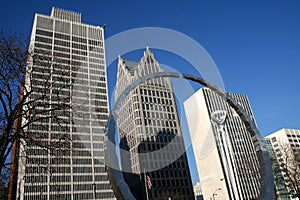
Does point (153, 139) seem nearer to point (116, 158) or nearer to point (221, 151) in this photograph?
point (221, 151)

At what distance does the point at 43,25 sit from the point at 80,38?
52.8 feet

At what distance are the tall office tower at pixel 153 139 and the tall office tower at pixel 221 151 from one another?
8747 mm

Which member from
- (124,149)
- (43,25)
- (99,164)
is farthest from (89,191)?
(43,25)

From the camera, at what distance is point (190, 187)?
97.1 m

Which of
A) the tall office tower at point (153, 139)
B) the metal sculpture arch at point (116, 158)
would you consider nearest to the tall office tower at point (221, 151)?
the tall office tower at point (153, 139)

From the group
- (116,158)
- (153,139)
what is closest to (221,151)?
(153,139)

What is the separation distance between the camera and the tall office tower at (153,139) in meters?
94.5

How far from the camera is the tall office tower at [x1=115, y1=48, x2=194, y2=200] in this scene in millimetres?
94500

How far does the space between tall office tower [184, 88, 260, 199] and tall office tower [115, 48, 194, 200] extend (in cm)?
875

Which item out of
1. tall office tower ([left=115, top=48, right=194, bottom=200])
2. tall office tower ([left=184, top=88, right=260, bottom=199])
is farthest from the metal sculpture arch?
tall office tower ([left=184, top=88, right=260, bottom=199])

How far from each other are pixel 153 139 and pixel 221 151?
27136mm

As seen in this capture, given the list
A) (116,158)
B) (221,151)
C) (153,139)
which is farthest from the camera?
(153,139)

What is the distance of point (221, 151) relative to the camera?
99.8 m

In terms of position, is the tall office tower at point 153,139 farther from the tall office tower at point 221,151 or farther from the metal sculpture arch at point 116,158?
the metal sculpture arch at point 116,158
